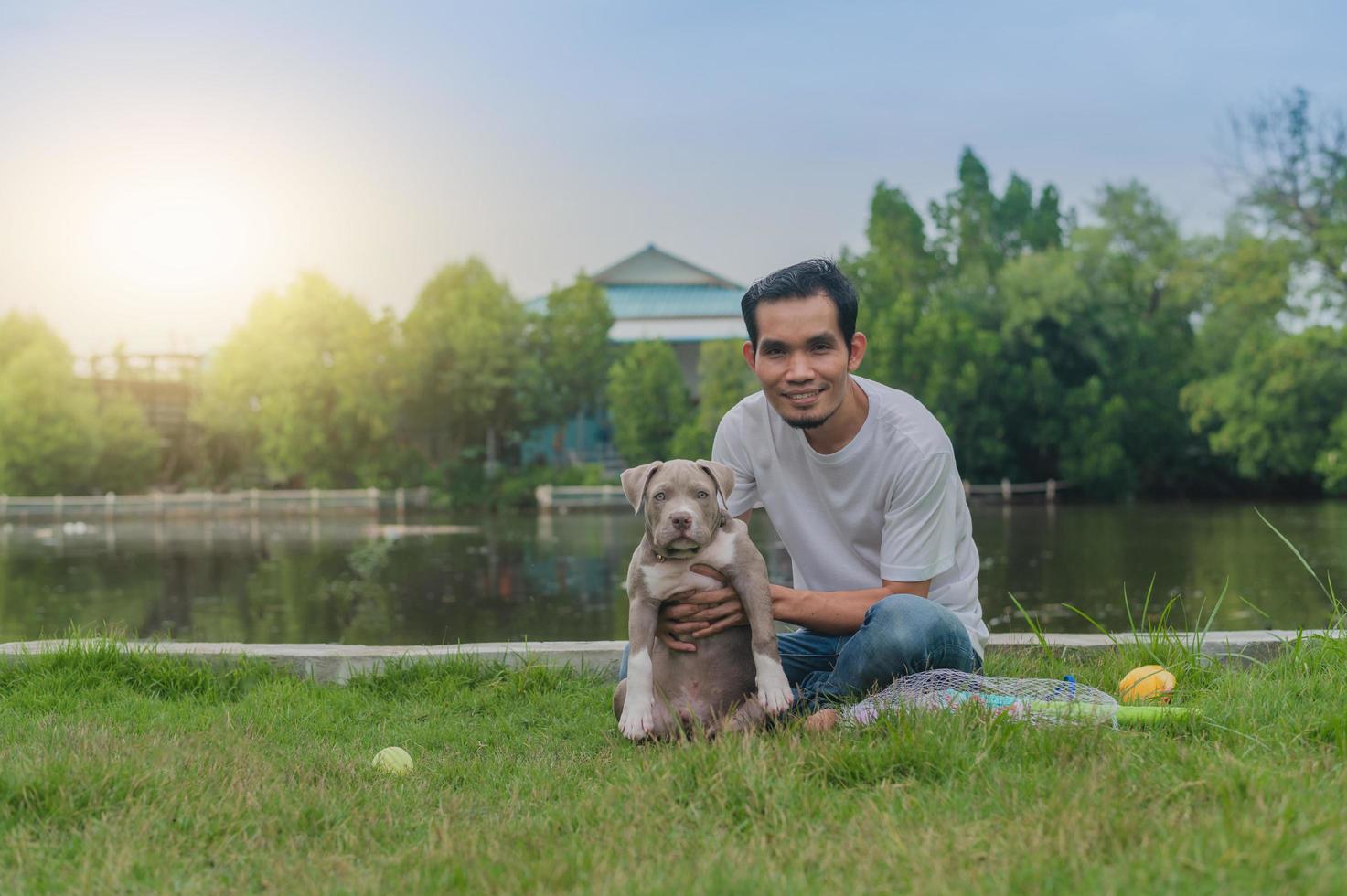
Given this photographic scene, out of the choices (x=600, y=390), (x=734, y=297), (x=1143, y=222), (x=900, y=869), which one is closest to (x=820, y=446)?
(x=900, y=869)

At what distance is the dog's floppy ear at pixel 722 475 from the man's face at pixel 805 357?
1.08 ft

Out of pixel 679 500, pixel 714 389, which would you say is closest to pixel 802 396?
pixel 679 500

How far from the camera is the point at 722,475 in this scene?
3879mm

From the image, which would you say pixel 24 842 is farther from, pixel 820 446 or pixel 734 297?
pixel 734 297

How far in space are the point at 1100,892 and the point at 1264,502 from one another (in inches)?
1484

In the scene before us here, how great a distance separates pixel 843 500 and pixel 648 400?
35.1 meters

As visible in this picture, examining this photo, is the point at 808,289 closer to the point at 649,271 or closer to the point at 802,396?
the point at 802,396

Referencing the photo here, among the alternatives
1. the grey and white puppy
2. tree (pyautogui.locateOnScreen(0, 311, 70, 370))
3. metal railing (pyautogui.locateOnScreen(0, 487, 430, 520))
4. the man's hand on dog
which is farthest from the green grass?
tree (pyautogui.locateOnScreen(0, 311, 70, 370))

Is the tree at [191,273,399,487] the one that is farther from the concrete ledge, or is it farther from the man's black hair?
the man's black hair

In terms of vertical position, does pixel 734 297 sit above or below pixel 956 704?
above

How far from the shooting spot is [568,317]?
42094 millimetres

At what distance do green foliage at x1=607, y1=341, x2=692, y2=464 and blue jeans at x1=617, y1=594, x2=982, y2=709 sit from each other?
34759 mm

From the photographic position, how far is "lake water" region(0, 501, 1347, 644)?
36.0 ft

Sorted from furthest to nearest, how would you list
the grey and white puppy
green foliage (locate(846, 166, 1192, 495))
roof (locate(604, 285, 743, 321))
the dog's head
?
roof (locate(604, 285, 743, 321)), green foliage (locate(846, 166, 1192, 495)), the grey and white puppy, the dog's head
